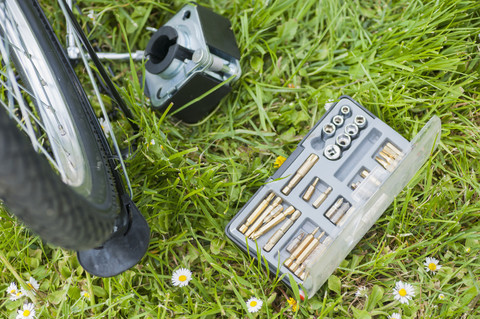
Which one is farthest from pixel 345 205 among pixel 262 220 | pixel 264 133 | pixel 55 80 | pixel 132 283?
pixel 55 80

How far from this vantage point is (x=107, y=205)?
5.03 feet

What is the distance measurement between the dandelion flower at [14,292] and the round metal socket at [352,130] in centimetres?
170

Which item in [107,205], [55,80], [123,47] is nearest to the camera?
[107,205]

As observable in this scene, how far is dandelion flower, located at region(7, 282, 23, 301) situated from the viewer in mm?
2098

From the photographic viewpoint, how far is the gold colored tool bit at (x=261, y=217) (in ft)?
6.89

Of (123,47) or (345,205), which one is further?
(123,47)

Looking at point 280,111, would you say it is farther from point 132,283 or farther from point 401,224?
point 132,283

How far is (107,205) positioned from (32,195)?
360mm

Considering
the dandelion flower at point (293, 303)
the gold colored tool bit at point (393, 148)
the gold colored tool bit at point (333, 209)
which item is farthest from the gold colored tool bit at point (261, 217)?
the gold colored tool bit at point (393, 148)

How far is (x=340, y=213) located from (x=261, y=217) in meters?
0.36

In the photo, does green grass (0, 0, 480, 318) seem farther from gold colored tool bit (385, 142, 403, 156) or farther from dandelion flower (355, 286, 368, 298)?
gold colored tool bit (385, 142, 403, 156)

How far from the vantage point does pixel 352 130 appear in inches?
85.9

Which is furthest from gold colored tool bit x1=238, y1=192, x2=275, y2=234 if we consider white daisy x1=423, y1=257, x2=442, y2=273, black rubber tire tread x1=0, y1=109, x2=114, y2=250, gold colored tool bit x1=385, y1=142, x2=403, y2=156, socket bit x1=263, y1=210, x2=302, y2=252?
black rubber tire tread x1=0, y1=109, x2=114, y2=250

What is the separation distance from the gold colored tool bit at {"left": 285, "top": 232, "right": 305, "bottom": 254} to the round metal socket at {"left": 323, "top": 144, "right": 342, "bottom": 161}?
0.39 meters
